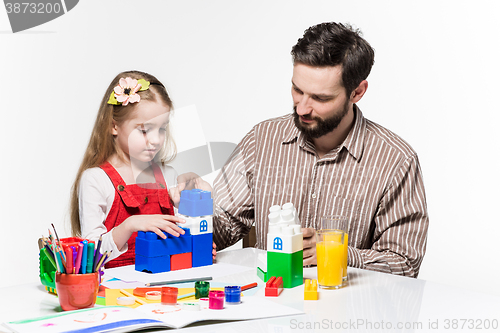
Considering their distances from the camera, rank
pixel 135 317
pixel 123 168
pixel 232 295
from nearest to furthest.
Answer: pixel 135 317 → pixel 232 295 → pixel 123 168

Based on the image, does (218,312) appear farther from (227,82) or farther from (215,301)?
(227,82)

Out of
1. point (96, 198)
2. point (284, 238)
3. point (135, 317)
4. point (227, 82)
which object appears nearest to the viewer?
point (135, 317)

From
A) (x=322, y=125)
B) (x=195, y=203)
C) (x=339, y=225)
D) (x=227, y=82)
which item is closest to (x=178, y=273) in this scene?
(x=195, y=203)

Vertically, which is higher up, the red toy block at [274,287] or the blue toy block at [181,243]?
the blue toy block at [181,243]

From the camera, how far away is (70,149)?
3.00 metres


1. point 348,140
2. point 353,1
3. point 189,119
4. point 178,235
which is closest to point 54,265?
point 178,235

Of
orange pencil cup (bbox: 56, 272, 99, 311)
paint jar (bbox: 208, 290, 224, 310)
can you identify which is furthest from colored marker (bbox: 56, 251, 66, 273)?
paint jar (bbox: 208, 290, 224, 310)

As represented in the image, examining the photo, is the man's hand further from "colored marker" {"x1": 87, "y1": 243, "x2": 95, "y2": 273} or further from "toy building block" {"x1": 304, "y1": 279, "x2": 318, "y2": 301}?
"colored marker" {"x1": 87, "y1": 243, "x2": 95, "y2": 273}

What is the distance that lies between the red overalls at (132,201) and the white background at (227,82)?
108cm

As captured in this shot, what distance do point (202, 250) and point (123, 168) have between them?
485mm

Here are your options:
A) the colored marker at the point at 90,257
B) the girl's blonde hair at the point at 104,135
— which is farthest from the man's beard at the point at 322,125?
the colored marker at the point at 90,257

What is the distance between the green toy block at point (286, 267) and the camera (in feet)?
4.38

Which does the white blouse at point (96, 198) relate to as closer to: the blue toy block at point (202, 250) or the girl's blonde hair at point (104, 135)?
the girl's blonde hair at point (104, 135)

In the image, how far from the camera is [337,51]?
1.91 m
